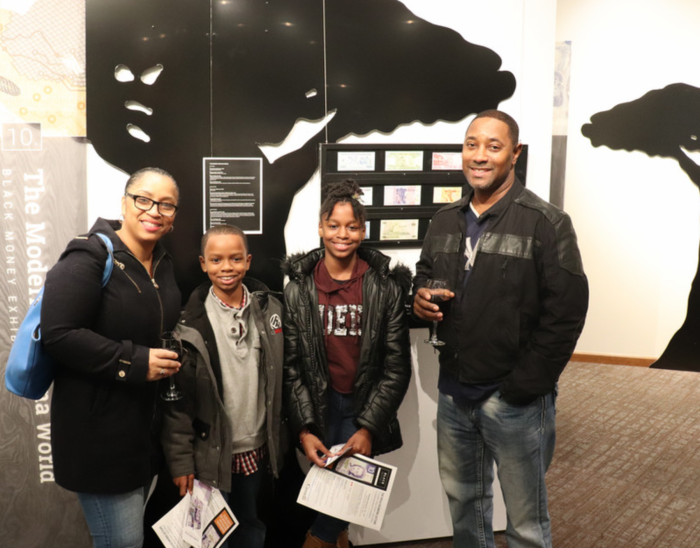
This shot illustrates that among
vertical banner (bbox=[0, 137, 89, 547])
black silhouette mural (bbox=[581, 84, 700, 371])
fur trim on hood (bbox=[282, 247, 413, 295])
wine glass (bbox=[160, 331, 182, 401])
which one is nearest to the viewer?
wine glass (bbox=[160, 331, 182, 401])

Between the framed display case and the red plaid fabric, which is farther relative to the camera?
the framed display case

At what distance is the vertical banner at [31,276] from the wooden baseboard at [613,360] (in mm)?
5028

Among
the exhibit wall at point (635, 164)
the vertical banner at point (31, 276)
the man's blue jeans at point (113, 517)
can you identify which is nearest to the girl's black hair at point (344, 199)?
the vertical banner at point (31, 276)

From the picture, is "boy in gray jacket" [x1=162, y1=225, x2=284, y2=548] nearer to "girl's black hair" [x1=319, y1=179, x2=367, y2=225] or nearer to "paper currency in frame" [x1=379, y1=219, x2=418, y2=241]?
"girl's black hair" [x1=319, y1=179, x2=367, y2=225]

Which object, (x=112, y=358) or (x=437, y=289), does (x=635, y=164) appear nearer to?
(x=437, y=289)

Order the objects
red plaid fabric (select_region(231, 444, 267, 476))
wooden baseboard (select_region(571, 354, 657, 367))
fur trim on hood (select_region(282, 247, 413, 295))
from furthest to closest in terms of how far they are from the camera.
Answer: wooden baseboard (select_region(571, 354, 657, 367)), fur trim on hood (select_region(282, 247, 413, 295)), red plaid fabric (select_region(231, 444, 267, 476))

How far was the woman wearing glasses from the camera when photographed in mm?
1741

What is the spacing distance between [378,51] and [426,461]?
1976mm

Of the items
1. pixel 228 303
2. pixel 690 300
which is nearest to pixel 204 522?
pixel 228 303

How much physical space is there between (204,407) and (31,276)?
1073 millimetres

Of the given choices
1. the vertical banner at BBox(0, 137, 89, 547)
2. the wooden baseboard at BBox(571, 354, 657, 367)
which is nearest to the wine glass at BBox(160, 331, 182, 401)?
the vertical banner at BBox(0, 137, 89, 547)

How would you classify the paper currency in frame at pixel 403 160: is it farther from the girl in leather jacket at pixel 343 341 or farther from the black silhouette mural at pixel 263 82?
the girl in leather jacket at pixel 343 341

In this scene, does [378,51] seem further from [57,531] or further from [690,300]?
[690,300]

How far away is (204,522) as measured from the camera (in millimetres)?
2186
